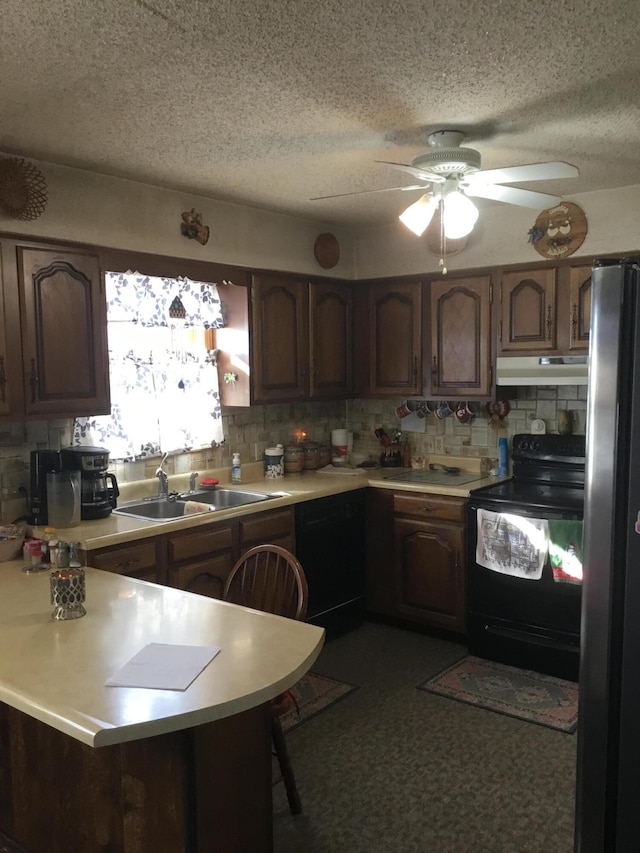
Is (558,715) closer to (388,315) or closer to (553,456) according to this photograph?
(553,456)

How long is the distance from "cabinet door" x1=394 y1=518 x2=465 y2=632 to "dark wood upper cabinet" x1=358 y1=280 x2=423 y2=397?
874mm

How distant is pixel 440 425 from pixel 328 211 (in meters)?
1.50

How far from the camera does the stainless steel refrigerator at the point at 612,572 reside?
4.58 ft

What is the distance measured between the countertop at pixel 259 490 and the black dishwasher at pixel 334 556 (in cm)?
8

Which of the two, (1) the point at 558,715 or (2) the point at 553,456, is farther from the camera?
(2) the point at 553,456

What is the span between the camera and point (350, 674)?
3645mm

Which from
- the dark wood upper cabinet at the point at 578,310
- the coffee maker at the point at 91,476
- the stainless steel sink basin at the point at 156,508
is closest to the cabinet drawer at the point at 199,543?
the stainless steel sink basin at the point at 156,508

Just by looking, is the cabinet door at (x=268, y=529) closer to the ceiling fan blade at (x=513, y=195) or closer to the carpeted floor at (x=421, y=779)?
the carpeted floor at (x=421, y=779)

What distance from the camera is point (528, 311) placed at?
3.92 m

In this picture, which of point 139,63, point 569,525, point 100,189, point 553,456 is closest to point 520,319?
point 553,456

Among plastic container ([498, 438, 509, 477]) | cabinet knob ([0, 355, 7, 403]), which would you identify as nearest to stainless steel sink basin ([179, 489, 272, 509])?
cabinet knob ([0, 355, 7, 403])

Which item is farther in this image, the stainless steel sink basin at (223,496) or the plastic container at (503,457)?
the plastic container at (503,457)

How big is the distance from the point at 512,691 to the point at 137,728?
95.8 inches

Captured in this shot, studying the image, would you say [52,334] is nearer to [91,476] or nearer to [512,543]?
[91,476]
